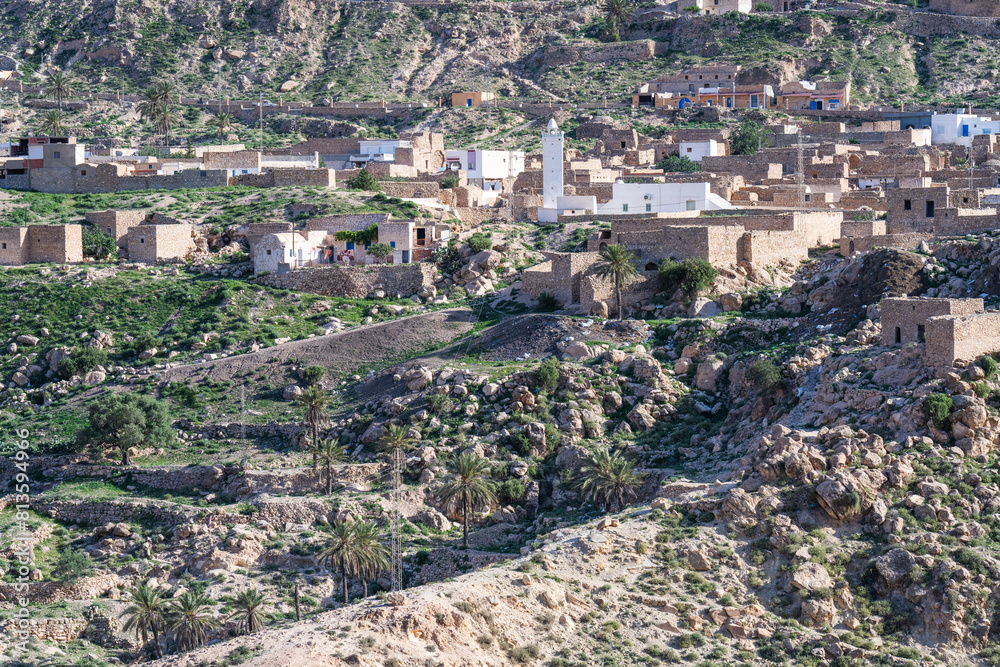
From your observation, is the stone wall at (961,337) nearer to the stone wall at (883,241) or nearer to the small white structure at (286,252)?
the stone wall at (883,241)

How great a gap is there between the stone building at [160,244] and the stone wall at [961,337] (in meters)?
26.0

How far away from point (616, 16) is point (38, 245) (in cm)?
3827

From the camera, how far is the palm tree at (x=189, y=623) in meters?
36.5

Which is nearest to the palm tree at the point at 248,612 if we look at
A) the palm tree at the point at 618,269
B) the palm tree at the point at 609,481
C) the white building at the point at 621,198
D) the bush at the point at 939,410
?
the palm tree at the point at 609,481

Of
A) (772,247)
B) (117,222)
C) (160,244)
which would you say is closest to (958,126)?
(772,247)

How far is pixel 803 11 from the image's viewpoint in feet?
278

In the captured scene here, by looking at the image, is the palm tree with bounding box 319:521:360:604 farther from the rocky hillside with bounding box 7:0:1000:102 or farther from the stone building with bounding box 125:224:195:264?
the rocky hillside with bounding box 7:0:1000:102

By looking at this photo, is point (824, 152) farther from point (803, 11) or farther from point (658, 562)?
point (658, 562)

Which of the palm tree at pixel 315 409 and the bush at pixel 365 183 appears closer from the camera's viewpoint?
the palm tree at pixel 315 409

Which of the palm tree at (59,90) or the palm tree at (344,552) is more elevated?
the palm tree at (59,90)

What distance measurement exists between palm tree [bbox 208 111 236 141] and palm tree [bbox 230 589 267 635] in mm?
39735

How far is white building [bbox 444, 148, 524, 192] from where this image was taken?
6288 cm

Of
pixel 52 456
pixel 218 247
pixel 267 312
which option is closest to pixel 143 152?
pixel 218 247

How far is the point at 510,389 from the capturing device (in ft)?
144
